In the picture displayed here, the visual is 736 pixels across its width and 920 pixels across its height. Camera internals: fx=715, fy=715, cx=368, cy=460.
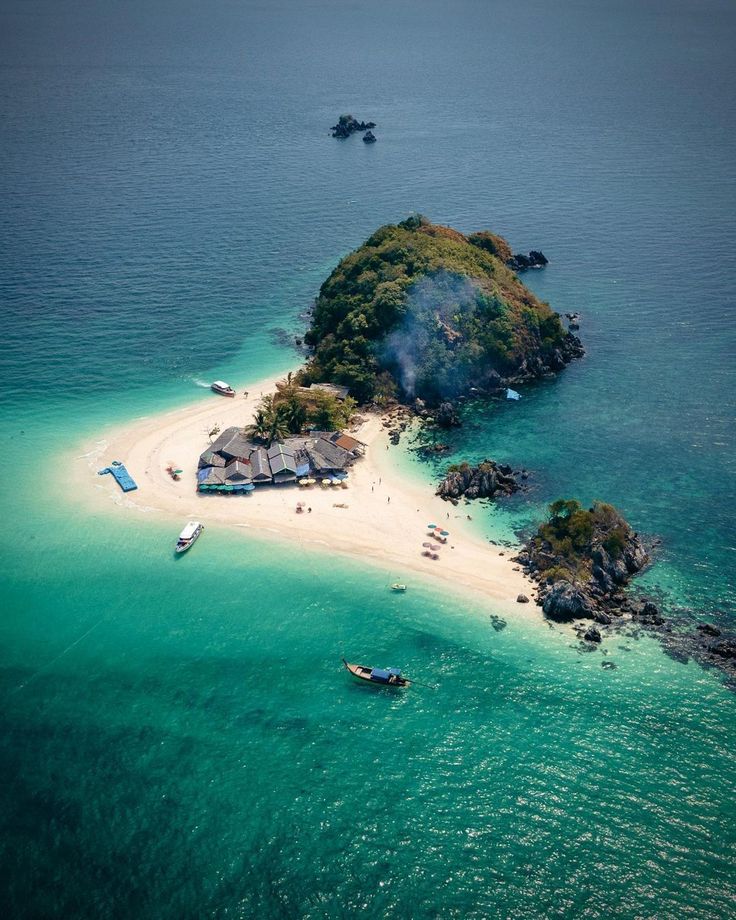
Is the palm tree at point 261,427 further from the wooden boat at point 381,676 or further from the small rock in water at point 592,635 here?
the small rock in water at point 592,635

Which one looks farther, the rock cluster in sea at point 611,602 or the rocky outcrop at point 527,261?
the rocky outcrop at point 527,261

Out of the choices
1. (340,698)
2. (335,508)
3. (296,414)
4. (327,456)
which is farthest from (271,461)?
(340,698)

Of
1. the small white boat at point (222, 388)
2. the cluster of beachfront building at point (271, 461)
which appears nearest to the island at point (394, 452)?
the cluster of beachfront building at point (271, 461)

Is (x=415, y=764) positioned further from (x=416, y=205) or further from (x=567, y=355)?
(x=416, y=205)

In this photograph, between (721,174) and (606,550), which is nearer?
(606,550)

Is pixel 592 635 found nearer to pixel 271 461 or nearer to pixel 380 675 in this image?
pixel 380 675

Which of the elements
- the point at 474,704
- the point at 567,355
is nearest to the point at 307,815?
the point at 474,704

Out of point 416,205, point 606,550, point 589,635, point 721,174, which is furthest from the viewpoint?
point 721,174

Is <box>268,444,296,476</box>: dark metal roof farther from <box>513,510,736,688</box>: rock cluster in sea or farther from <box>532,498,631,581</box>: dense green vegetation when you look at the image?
<box>532,498,631,581</box>: dense green vegetation
